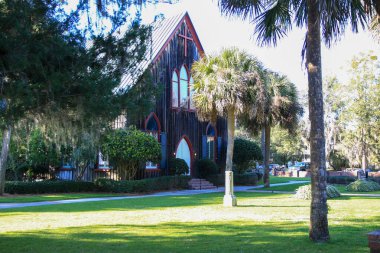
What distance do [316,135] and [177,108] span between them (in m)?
19.7

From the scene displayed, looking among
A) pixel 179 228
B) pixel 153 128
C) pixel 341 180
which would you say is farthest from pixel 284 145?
pixel 179 228

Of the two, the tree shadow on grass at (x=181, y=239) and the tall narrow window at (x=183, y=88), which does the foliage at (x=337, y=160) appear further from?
the tree shadow on grass at (x=181, y=239)

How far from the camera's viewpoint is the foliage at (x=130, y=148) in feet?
73.7

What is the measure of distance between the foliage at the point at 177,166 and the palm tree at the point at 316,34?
17848 millimetres

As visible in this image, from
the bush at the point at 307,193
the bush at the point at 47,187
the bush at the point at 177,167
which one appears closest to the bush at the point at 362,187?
the bush at the point at 307,193

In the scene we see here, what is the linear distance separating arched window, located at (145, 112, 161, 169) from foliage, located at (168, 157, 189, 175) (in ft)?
3.21

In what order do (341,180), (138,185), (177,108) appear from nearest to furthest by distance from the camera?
(138,185) < (177,108) < (341,180)

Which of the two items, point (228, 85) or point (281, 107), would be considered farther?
point (281, 107)

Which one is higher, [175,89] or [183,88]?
[183,88]

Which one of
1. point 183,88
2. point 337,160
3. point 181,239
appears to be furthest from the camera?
point 337,160

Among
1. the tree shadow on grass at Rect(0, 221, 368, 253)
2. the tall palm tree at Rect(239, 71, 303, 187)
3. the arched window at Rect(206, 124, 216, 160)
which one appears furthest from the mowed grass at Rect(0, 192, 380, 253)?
the arched window at Rect(206, 124, 216, 160)

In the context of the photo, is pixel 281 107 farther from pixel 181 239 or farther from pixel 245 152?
pixel 181 239

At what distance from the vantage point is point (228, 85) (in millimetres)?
19359

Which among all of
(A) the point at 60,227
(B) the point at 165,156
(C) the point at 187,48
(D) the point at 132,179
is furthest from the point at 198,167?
(A) the point at 60,227
